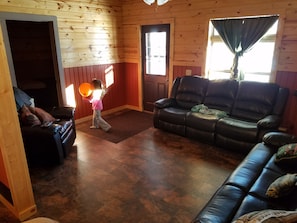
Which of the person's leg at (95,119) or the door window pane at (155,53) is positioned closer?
the person's leg at (95,119)

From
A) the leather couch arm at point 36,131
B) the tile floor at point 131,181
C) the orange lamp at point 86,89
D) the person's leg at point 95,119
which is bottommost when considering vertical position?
the tile floor at point 131,181

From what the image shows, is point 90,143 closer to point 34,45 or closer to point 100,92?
point 100,92

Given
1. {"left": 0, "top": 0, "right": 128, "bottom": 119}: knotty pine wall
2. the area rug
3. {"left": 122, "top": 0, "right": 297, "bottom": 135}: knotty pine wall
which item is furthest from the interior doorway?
{"left": 122, "top": 0, "right": 297, "bottom": 135}: knotty pine wall

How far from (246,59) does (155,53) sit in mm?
1992

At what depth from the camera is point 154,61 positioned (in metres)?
5.18

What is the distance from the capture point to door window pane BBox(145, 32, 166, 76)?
16.2ft

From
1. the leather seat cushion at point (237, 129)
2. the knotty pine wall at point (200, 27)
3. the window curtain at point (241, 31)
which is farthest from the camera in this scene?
the window curtain at point (241, 31)

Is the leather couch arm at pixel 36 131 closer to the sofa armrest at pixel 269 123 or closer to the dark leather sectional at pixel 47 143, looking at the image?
the dark leather sectional at pixel 47 143

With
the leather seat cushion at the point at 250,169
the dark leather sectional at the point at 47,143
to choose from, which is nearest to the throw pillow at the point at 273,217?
the leather seat cushion at the point at 250,169

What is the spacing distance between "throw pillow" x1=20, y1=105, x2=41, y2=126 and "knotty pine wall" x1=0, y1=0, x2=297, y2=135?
59.1 inches

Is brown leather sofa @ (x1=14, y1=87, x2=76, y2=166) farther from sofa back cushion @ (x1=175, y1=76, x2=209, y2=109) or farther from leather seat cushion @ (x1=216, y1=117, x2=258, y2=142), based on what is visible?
leather seat cushion @ (x1=216, y1=117, x2=258, y2=142)

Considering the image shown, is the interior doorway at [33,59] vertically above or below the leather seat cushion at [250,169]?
above

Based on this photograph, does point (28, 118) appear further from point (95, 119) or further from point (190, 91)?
point (190, 91)

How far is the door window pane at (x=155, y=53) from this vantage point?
4926 millimetres
